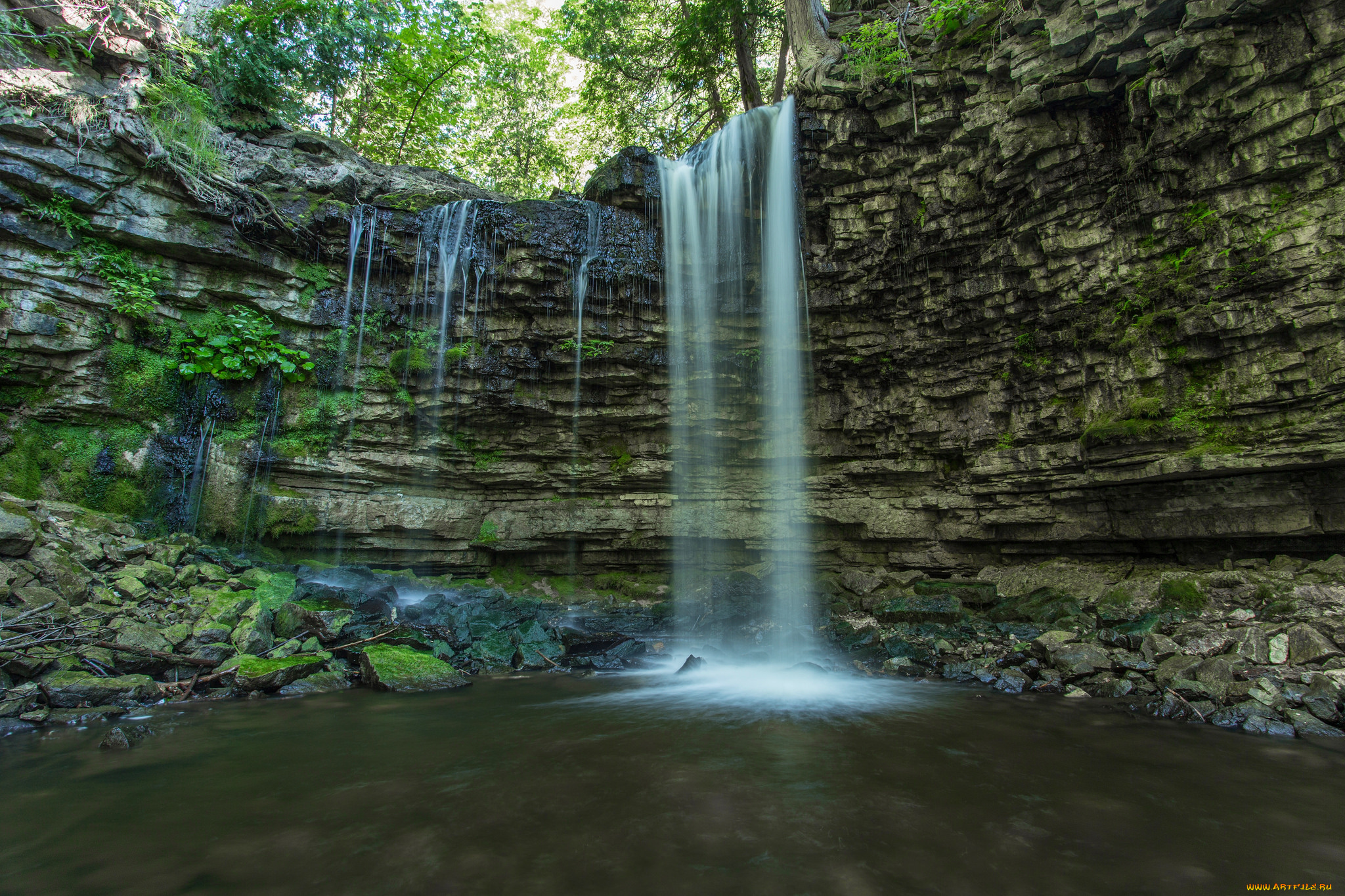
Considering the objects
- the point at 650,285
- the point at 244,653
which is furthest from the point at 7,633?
the point at 650,285

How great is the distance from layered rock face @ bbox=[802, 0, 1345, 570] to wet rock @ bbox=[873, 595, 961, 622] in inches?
70.7

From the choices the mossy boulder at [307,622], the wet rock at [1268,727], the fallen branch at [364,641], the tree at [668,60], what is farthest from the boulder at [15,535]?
the tree at [668,60]

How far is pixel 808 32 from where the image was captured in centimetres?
1322

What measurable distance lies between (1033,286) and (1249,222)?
8.84ft

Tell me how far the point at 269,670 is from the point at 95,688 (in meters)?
1.44

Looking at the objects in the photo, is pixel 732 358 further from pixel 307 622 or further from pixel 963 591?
pixel 307 622

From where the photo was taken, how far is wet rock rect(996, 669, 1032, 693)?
6.88 m

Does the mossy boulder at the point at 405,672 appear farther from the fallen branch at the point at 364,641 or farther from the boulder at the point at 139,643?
the boulder at the point at 139,643

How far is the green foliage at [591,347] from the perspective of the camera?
40.5 ft

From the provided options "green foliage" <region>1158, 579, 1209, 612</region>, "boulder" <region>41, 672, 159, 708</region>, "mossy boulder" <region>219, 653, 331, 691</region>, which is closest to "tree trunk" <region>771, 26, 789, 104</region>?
"green foliage" <region>1158, 579, 1209, 612</region>

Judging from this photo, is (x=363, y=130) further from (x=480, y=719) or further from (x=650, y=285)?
(x=480, y=719)

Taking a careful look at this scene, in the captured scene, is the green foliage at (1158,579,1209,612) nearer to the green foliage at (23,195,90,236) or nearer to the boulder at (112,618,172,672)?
the boulder at (112,618,172,672)

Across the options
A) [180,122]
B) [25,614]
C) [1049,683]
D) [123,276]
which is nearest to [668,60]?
[180,122]

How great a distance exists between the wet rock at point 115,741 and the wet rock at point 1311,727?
10.1 metres
